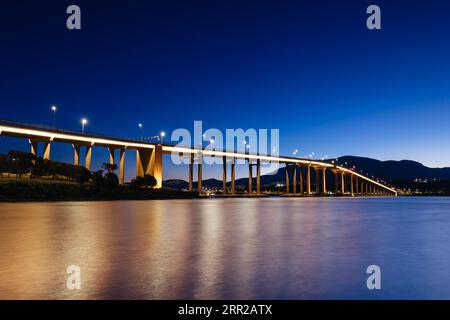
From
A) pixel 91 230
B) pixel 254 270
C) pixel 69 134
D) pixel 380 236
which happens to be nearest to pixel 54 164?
pixel 69 134

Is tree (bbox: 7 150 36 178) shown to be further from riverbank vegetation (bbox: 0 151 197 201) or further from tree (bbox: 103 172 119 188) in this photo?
tree (bbox: 103 172 119 188)

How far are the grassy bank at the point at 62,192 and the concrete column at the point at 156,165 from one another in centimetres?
1003

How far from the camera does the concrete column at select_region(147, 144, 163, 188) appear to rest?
333ft

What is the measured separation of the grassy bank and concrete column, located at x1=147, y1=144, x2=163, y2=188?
1003 centimetres

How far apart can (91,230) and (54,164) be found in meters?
66.0

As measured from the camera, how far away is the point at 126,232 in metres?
17.9

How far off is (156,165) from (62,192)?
125 feet

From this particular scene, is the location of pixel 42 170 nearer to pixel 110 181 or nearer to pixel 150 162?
pixel 110 181

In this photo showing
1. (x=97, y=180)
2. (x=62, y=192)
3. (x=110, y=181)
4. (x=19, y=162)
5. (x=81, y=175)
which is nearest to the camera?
(x=62, y=192)

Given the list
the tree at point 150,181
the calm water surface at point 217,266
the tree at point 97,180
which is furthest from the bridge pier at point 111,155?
the calm water surface at point 217,266

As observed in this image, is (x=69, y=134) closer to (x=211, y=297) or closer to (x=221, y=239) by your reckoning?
(x=221, y=239)

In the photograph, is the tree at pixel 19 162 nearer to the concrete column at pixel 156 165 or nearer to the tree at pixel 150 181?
the tree at pixel 150 181

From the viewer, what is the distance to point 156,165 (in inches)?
4070

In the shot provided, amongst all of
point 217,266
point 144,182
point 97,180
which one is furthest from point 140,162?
point 217,266
